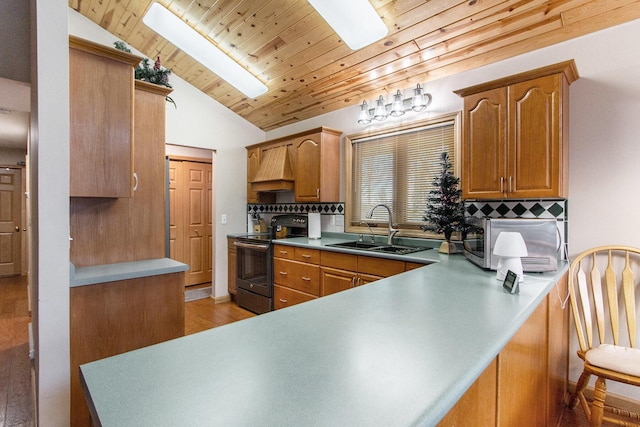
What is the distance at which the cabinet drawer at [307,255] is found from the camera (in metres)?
3.14

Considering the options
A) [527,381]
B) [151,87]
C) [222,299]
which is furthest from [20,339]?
[527,381]

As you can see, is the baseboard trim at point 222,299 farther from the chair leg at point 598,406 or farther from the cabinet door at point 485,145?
the chair leg at point 598,406

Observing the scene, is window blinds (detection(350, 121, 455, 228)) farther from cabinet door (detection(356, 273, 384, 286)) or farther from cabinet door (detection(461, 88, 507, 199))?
cabinet door (detection(356, 273, 384, 286))

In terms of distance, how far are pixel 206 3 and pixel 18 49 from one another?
4.65 ft

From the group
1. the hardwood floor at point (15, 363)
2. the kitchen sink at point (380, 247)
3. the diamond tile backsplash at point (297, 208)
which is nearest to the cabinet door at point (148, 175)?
the hardwood floor at point (15, 363)

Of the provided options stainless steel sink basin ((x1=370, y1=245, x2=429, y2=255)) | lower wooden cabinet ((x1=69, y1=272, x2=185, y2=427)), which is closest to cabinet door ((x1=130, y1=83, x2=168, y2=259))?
lower wooden cabinet ((x1=69, y1=272, x2=185, y2=427))

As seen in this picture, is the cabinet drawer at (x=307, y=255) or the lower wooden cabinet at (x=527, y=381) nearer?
the lower wooden cabinet at (x=527, y=381)

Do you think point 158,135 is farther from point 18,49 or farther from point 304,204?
point 304,204

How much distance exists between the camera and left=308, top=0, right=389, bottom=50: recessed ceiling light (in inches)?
90.4

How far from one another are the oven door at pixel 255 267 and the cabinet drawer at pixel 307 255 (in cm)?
43

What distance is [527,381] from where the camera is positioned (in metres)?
1.23

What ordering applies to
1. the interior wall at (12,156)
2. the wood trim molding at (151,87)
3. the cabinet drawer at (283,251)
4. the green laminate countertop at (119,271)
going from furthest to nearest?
the interior wall at (12,156) < the cabinet drawer at (283,251) < the wood trim molding at (151,87) < the green laminate countertop at (119,271)

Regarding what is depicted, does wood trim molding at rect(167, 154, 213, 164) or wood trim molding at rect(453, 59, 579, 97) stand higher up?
wood trim molding at rect(453, 59, 579, 97)

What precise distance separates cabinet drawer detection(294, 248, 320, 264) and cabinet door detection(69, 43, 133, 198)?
5.72ft
